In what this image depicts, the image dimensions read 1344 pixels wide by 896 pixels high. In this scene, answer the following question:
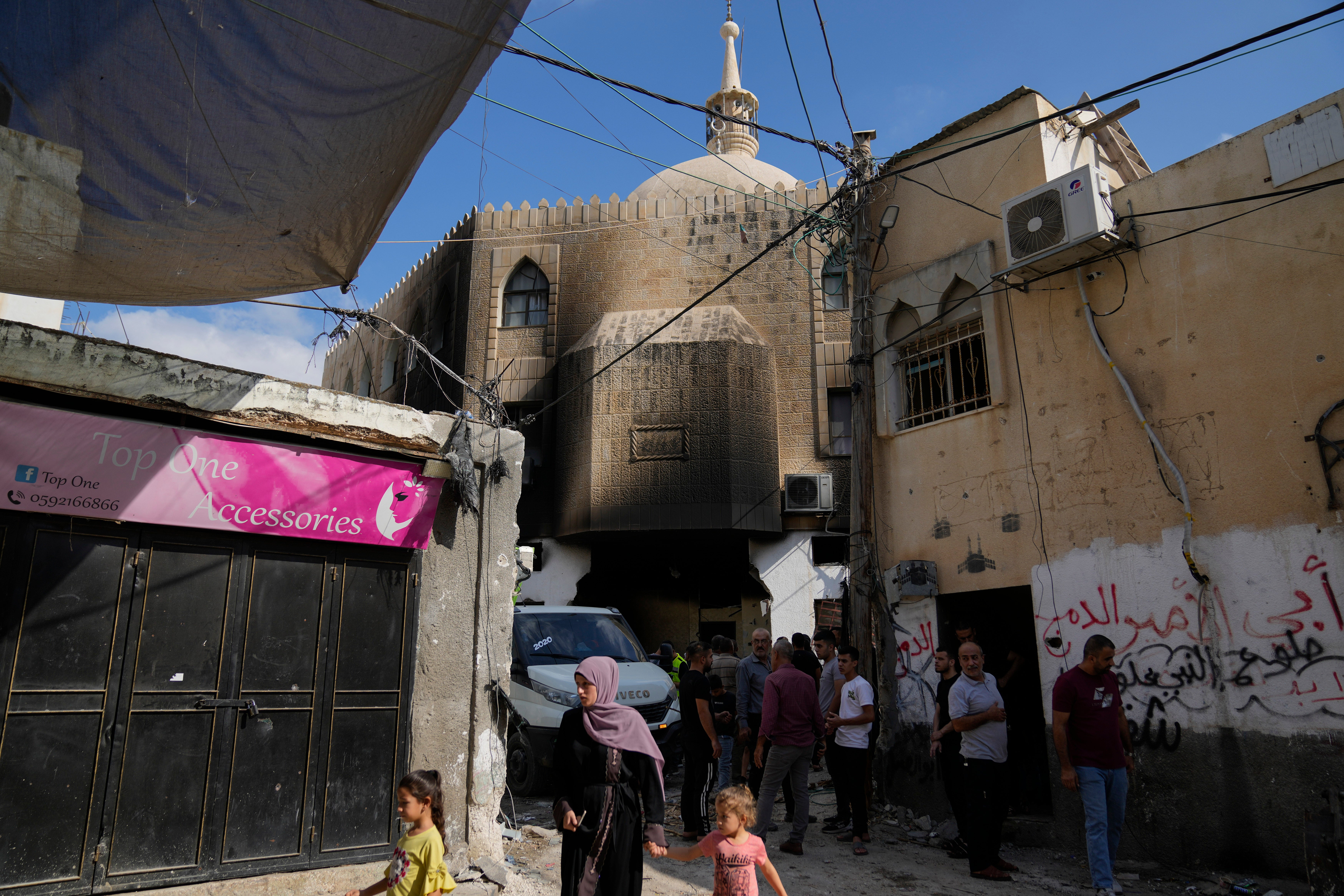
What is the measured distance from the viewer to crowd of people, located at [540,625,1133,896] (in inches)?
167

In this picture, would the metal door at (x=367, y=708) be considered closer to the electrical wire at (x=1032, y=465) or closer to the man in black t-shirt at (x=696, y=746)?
the man in black t-shirt at (x=696, y=746)

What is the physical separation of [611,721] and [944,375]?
236 inches

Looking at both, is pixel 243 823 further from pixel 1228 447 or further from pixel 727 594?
pixel 727 594

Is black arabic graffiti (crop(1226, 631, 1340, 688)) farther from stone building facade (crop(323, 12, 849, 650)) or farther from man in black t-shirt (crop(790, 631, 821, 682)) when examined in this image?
stone building facade (crop(323, 12, 849, 650))

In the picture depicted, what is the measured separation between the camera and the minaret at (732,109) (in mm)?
22891

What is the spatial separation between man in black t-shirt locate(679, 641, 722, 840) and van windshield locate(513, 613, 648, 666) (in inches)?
87.5

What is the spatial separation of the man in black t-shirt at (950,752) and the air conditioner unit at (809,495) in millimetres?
8687

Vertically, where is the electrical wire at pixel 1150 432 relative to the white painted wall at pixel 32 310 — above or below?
below

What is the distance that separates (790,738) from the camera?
259 inches

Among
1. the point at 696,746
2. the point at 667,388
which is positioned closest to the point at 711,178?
the point at 667,388

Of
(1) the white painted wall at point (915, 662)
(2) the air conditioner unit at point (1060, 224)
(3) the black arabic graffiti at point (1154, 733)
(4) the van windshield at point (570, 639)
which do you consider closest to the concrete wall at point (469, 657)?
(4) the van windshield at point (570, 639)

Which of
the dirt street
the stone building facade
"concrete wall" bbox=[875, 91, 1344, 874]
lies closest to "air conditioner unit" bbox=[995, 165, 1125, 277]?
"concrete wall" bbox=[875, 91, 1344, 874]

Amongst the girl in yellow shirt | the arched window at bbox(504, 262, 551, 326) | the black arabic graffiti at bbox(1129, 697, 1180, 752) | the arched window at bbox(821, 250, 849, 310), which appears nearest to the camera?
the girl in yellow shirt

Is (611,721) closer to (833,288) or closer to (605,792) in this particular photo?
(605,792)
